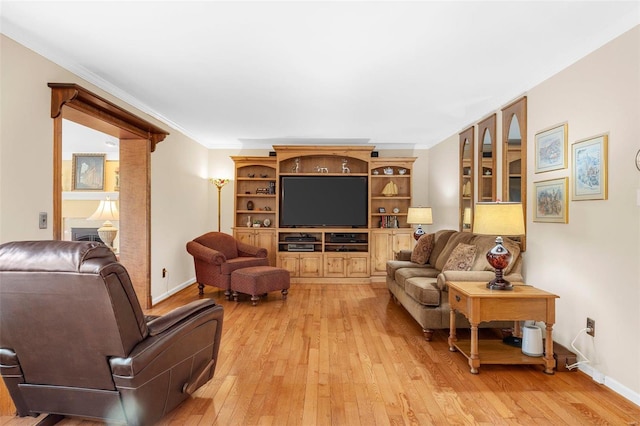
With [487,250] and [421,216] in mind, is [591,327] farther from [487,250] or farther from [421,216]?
[421,216]

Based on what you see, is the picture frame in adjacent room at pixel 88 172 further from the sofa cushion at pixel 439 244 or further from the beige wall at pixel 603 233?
the beige wall at pixel 603 233

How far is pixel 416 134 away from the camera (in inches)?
243

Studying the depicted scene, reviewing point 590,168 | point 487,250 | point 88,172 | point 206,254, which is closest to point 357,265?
point 206,254

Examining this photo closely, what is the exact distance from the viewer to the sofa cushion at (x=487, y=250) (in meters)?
3.58

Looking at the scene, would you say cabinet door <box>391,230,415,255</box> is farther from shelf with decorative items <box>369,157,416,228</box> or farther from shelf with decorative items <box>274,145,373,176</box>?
shelf with decorative items <box>274,145,373,176</box>

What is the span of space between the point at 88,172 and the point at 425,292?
253 inches

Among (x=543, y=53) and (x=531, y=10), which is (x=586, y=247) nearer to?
(x=543, y=53)

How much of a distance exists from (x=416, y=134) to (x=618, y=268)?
398 centimetres

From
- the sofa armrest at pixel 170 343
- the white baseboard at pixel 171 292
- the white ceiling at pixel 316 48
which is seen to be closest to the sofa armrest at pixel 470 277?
the white ceiling at pixel 316 48

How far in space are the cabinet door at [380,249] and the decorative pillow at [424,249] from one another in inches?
52.5

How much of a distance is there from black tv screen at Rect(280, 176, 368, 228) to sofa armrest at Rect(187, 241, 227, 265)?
163cm

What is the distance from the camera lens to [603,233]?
2.73m

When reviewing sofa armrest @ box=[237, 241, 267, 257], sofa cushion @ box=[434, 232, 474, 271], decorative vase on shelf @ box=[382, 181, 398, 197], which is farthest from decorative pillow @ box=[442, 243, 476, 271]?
sofa armrest @ box=[237, 241, 267, 257]

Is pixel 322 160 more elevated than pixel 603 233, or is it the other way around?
pixel 322 160
